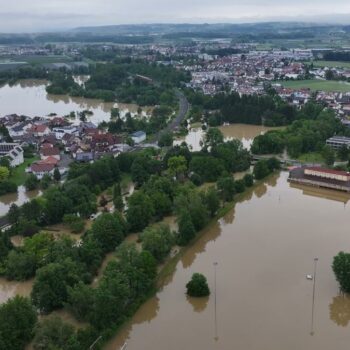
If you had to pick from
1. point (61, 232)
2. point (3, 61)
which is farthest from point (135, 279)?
point (3, 61)

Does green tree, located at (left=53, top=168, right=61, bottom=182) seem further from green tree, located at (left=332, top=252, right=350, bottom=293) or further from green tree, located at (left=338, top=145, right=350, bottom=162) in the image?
green tree, located at (left=338, top=145, right=350, bottom=162)

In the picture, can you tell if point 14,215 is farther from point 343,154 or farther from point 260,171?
point 343,154

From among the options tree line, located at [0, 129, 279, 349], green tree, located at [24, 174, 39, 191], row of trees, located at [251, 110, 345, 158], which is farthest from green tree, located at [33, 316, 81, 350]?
row of trees, located at [251, 110, 345, 158]

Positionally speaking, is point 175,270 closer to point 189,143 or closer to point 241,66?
point 189,143

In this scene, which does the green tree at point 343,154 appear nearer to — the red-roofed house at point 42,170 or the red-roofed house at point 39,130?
the red-roofed house at point 42,170

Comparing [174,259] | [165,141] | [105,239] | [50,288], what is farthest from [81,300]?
[165,141]

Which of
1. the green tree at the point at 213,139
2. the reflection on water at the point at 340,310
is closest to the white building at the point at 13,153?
the green tree at the point at 213,139

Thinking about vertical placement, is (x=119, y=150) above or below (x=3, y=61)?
above
